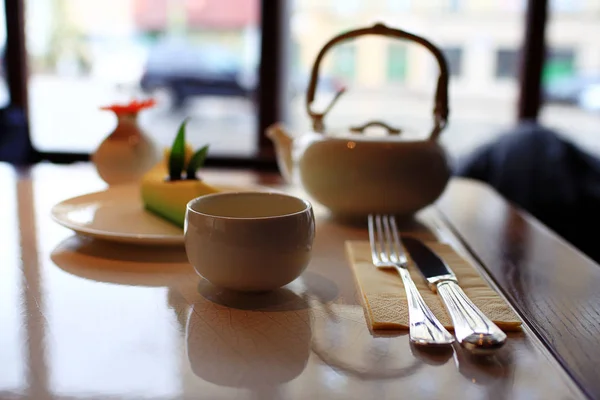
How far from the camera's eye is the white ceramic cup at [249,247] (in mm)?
504

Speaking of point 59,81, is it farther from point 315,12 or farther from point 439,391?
point 439,391

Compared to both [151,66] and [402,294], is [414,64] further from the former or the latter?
[402,294]

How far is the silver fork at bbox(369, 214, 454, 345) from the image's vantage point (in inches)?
18.0

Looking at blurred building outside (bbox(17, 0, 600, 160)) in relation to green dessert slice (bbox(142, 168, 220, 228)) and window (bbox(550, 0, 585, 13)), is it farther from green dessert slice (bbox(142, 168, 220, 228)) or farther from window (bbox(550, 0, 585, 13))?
green dessert slice (bbox(142, 168, 220, 228))

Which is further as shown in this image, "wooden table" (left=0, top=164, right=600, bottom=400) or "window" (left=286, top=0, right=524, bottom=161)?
"window" (left=286, top=0, right=524, bottom=161)

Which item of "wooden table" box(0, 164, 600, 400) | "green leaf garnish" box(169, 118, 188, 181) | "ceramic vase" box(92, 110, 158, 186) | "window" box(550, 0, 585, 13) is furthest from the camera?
"window" box(550, 0, 585, 13)

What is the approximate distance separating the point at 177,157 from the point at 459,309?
1.39 ft

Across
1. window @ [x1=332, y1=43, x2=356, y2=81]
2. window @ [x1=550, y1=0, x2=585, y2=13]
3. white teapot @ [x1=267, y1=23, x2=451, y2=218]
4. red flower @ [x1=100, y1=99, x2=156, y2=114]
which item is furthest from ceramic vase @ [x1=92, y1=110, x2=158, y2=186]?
window @ [x1=550, y1=0, x2=585, y2=13]

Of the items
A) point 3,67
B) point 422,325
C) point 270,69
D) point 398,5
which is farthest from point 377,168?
point 3,67

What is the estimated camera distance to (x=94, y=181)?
1106 mm

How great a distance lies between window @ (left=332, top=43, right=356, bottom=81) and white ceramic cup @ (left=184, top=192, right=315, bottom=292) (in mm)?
1860

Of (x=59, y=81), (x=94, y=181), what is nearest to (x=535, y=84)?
(x=94, y=181)

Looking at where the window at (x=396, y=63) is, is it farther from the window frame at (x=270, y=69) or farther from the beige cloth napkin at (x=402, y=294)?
the beige cloth napkin at (x=402, y=294)

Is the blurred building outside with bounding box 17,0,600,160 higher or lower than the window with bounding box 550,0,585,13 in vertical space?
lower
